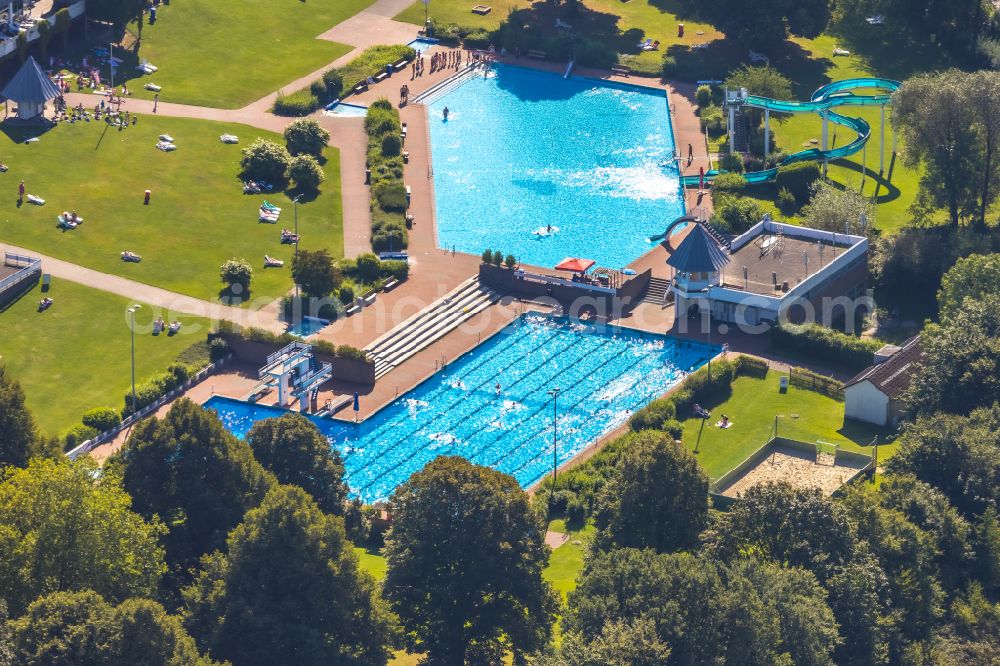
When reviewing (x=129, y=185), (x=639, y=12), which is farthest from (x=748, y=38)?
(x=129, y=185)

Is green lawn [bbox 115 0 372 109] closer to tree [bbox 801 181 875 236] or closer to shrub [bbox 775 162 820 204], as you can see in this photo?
shrub [bbox 775 162 820 204]

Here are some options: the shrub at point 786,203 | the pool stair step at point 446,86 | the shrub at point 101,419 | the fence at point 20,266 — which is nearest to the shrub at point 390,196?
the pool stair step at point 446,86

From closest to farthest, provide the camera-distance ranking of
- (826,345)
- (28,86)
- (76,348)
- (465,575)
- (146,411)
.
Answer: (465,575) → (146,411) → (76,348) → (826,345) → (28,86)

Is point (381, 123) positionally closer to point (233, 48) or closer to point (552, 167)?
point (552, 167)

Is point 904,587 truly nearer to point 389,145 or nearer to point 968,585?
point 968,585

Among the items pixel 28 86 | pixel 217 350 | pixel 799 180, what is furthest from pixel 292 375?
pixel 799 180

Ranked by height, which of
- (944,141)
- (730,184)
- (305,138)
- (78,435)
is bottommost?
(78,435)

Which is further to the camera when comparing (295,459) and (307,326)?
(307,326)
